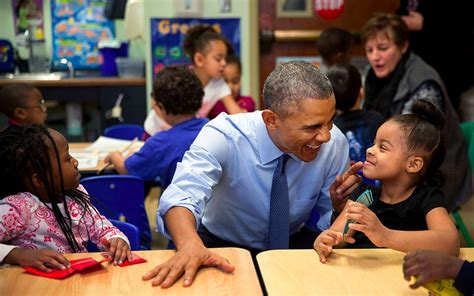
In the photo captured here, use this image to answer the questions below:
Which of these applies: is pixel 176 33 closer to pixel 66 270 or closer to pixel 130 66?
pixel 130 66

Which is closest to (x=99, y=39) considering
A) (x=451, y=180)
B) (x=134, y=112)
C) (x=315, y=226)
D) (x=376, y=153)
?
(x=134, y=112)

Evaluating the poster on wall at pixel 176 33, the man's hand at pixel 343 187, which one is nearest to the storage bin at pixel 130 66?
the poster on wall at pixel 176 33

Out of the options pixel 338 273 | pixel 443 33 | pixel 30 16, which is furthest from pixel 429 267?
pixel 30 16

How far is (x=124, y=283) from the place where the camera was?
162cm

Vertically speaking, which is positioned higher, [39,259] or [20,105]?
[20,105]

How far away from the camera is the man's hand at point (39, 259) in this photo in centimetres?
168

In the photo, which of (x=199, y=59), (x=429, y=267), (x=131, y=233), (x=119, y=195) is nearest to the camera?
(x=429, y=267)

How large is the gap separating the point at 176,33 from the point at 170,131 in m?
2.41

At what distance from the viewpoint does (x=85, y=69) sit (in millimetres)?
6289

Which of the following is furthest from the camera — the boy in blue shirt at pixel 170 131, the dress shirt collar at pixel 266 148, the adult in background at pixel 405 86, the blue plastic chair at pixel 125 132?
the blue plastic chair at pixel 125 132

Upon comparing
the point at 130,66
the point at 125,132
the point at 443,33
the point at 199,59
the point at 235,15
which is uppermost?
the point at 235,15

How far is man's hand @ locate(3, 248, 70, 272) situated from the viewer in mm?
1685

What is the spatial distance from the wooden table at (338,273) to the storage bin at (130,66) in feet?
14.0

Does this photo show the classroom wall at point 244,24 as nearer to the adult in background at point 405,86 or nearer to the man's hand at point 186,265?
the adult in background at point 405,86
